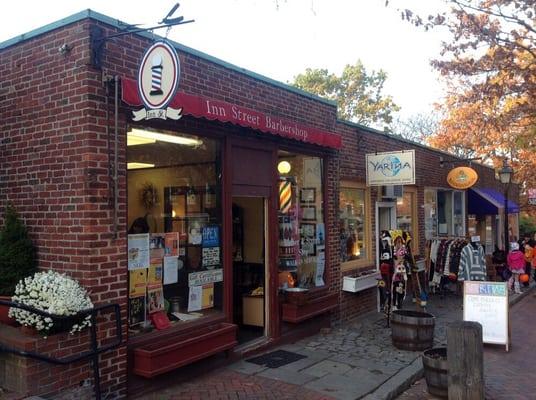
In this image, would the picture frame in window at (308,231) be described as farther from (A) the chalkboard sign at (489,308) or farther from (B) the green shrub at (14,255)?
(B) the green shrub at (14,255)

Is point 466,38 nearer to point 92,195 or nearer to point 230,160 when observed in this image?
point 230,160

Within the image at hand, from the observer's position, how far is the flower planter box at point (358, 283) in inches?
370

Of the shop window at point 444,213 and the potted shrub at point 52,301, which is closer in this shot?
the potted shrub at point 52,301

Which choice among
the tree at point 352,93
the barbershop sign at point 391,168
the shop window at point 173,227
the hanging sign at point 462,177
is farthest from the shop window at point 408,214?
the tree at point 352,93

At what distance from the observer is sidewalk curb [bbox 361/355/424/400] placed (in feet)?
18.8

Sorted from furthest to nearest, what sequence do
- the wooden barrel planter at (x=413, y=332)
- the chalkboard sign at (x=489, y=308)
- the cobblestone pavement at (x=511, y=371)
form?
the chalkboard sign at (x=489, y=308)
the wooden barrel planter at (x=413, y=332)
the cobblestone pavement at (x=511, y=371)

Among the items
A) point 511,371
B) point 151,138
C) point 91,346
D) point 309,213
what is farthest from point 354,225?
point 91,346

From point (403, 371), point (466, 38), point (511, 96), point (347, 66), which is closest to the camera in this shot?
point (403, 371)

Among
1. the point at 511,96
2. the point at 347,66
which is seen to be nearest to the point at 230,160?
the point at 511,96

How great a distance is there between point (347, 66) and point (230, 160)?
110 ft

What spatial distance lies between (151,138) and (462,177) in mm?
10425

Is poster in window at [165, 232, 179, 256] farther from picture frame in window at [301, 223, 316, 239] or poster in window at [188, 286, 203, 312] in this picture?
picture frame in window at [301, 223, 316, 239]

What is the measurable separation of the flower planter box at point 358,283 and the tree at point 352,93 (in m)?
28.9

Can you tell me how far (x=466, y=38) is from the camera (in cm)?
1252
